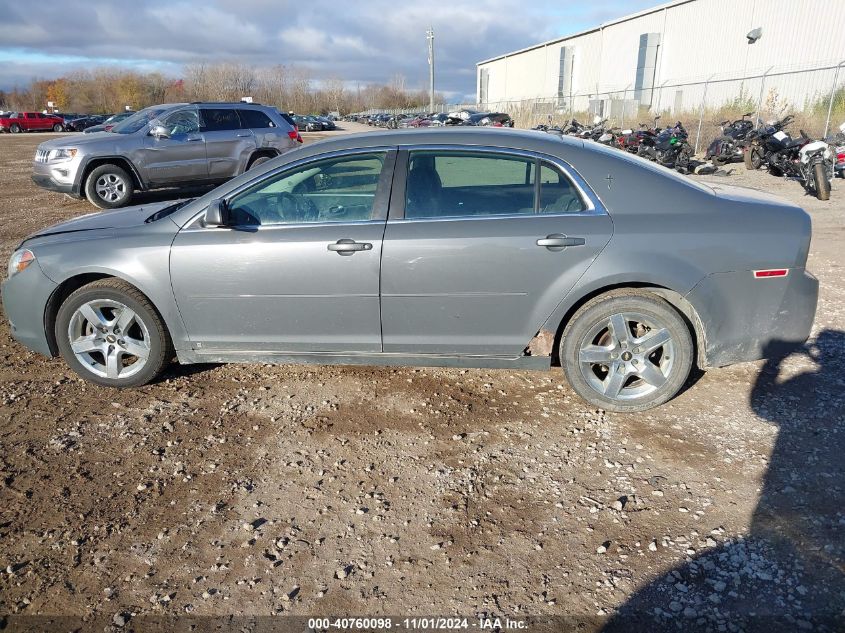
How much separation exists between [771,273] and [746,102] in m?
25.8

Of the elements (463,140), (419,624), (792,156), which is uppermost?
(463,140)

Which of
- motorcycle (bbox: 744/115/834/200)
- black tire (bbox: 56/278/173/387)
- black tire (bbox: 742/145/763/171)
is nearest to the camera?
black tire (bbox: 56/278/173/387)

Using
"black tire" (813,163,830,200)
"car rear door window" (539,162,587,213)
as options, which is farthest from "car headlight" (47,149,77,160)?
"black tire" (813,163,830,200)

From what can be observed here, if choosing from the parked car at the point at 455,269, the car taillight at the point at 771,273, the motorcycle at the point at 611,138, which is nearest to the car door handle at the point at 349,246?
the parked car at the point at 455,269

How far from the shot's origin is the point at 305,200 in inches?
151

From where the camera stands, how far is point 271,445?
11.3 feet

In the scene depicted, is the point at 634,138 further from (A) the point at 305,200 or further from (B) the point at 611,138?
(A) the point at 305,200

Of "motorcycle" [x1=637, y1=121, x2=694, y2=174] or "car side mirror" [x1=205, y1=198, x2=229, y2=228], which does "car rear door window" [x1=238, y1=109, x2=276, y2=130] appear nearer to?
"car side mirror" [x1=205, y1=198, x2=229, y2=228]

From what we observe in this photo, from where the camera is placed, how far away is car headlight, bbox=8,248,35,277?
155 inches

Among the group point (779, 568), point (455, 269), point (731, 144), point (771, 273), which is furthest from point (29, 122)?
point (779, 568)

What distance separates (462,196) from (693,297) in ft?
4.89

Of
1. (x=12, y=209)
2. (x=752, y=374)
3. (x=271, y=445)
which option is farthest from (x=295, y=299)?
(x=12, y=209)

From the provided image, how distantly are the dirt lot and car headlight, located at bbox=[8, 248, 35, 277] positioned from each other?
821 mm

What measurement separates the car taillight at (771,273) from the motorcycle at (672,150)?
1324 centimetres
